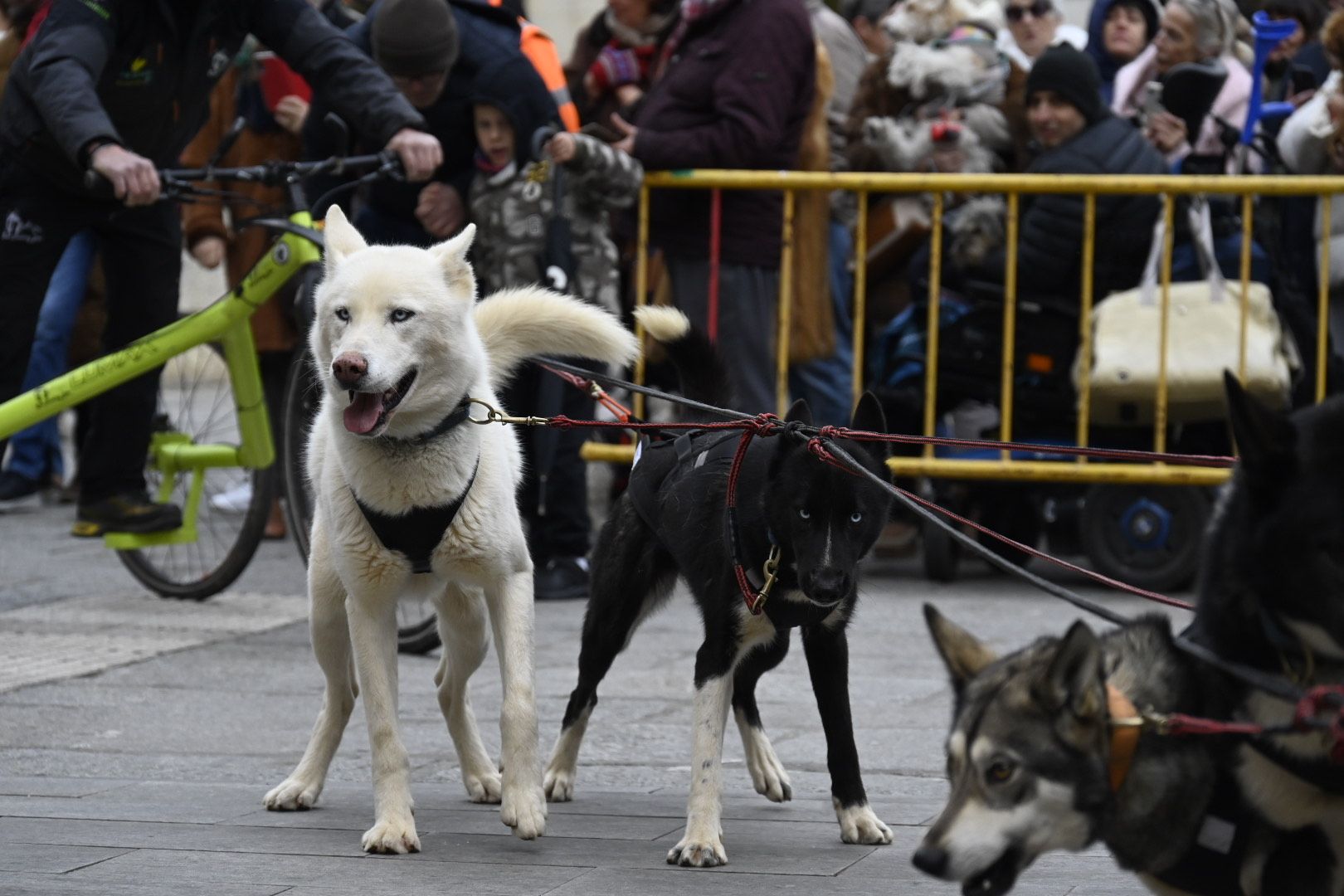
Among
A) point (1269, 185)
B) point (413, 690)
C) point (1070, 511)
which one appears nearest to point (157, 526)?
point (413, 690)

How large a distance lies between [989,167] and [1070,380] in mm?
1129

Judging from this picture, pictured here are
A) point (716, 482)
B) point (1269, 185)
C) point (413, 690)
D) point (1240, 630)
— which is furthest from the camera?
point (1269, 185)

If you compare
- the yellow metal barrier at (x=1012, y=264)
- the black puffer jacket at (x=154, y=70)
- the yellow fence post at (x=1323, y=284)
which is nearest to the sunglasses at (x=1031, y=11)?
the yellow metal barrier at (x=1012, y=264)

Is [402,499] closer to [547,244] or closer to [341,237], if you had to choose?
[341,237]

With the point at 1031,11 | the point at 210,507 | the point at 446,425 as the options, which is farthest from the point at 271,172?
the point at 1031,11

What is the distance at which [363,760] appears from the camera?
16.7ft

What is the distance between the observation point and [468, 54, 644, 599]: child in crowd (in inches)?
284

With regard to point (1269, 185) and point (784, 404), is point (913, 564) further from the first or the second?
point (1269, 185)

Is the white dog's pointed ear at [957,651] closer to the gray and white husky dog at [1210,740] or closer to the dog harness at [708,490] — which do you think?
the gray and white husky dog at [1210,740]

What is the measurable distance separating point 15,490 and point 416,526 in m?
6.35

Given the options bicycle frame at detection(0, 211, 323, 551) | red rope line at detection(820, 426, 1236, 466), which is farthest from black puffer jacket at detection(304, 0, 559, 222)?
red rope line at detection(820, 426, 1236, 466)

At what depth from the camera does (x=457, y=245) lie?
4316 mm

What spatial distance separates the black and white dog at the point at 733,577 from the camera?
3.91 meters

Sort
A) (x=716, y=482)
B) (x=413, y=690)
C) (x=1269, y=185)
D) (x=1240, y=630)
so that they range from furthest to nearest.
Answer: (x=1269, y=185) < (x=413, y=690) < (x=716, y=482) < (x=1240, y=630)
